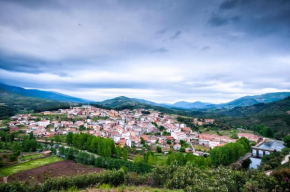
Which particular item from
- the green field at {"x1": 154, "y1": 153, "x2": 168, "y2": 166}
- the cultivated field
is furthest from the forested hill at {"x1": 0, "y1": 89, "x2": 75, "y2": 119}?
the green field at {"x1": 154, "y1": 153, "x2": 168, "y2": 166}

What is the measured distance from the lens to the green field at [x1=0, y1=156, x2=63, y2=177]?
78.3 ft

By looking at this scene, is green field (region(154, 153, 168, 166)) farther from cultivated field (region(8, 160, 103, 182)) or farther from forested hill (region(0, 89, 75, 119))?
forested hill (region(0, 89, 75, 119))

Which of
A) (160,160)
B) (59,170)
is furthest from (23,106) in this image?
(160,160)

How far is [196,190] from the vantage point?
8508 mm

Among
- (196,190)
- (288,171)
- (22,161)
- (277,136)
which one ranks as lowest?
(22,161)

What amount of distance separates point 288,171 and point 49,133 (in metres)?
54.5

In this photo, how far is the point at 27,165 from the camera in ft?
87.8

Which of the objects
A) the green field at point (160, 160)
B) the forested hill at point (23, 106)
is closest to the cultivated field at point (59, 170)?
the green field at point (160, 160)

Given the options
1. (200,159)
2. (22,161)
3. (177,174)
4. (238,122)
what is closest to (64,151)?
(22,161)

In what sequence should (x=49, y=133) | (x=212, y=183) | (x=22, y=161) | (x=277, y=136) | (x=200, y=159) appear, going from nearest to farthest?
(x=212, y=183), (x=200, y=159), (x=22, y=161), (x=49, y=133), (x=277, y=136)

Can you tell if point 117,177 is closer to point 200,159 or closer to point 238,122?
point 200,159

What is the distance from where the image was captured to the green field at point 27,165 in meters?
A: 23.9

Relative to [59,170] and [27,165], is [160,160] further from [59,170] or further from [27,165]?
[27,165]

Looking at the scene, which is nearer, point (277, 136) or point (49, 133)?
point (49, 133)
